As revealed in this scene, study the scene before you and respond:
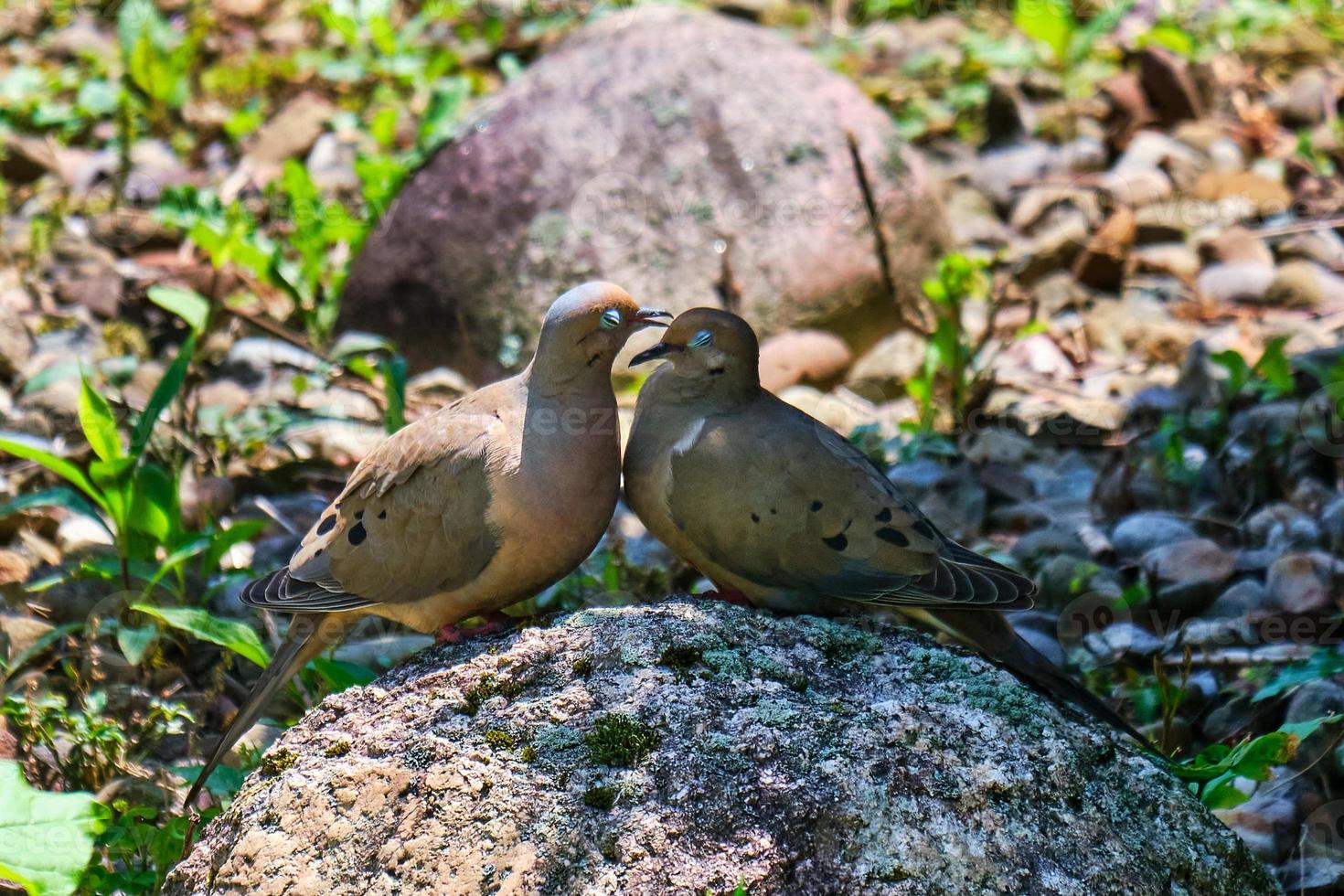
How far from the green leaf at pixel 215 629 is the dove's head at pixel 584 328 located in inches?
46.6

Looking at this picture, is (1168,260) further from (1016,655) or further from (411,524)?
(411,524)

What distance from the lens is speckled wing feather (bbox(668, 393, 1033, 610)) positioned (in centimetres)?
364

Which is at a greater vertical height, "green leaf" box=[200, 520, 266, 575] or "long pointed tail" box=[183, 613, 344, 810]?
"long pointed tail" box=[183, 613, 344, 810]

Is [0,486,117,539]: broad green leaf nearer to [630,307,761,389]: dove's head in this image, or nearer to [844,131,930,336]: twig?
[630,307,761,389]: dove's head

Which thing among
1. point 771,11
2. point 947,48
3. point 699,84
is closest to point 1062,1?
point 947,48

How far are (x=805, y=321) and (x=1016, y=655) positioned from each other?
356 cm

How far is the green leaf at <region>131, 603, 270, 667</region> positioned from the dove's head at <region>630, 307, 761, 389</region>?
136cm

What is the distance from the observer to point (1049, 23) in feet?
29.5

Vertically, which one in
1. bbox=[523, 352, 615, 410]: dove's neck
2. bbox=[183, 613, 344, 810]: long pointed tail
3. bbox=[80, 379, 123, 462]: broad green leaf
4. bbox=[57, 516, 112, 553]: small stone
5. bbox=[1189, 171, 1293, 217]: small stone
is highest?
bbox=[523, 352, 615, 410]: dove's neck

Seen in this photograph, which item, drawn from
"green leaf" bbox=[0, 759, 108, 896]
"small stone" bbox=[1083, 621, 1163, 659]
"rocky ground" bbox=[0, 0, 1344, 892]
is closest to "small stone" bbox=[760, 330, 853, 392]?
"rocky ground" bbox=[0, 0, 1344, 892]

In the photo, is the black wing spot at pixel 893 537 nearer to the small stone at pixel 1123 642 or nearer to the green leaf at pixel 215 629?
the small stone at pixel 1123 642

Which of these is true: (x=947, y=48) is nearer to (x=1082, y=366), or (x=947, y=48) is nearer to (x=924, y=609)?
(x=1082, y=366)

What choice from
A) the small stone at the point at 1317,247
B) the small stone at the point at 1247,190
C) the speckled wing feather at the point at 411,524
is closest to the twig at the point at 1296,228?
the small stone at the point at 1317,247

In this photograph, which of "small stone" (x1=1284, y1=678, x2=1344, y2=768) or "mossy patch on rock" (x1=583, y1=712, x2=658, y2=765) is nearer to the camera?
"mossy patch on rock" (x1=583, y1=712, x2=658, y2=765)
